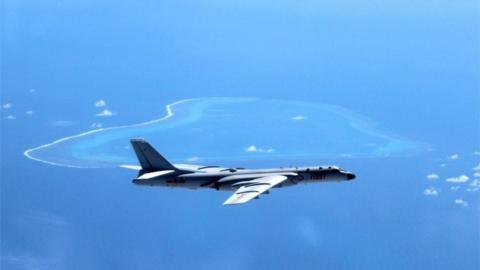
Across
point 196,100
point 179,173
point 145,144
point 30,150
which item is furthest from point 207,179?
point 196,100

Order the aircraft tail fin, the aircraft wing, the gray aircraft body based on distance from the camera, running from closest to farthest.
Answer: the aircraft wing, the gray aircraft body, the aircraft tail fin

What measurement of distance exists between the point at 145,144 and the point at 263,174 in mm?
9569

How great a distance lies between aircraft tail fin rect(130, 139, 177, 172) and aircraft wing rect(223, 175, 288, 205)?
22.5 ft

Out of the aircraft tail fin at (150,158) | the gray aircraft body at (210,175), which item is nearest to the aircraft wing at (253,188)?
the gray aircraft body at (210,175)

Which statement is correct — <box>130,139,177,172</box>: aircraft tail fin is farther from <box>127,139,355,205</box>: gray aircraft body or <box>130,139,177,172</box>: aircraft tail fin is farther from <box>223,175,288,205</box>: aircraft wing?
<box>223,175,288,205</box>: aircraft wing

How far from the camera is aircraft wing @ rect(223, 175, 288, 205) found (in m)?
45.9

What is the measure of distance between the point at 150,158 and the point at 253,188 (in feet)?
32.3

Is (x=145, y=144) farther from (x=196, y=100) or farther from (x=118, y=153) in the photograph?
(x=196, y=100)

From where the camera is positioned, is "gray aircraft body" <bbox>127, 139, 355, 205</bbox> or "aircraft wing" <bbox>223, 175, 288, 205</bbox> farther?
"gray aircraft body" <bbox>127, 139, 355, 205</bbox>

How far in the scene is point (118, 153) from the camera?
10362 centimetres

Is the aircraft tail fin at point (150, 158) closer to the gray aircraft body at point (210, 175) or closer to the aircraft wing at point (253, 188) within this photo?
the gray aircraft body at point (210, 175)

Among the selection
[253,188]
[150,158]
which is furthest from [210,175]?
[253,188]

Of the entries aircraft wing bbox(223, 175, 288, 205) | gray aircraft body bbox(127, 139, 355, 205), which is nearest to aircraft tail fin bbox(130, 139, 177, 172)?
gray aircraft body bbox(127, 139, 355, 205)

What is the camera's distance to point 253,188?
49156mm
